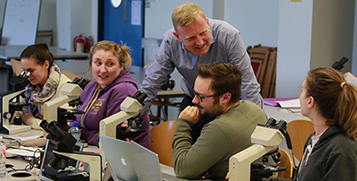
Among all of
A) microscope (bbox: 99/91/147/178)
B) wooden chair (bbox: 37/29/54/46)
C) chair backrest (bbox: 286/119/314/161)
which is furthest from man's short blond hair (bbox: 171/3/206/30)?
wooden chair (bbox: 37/29/54/46)

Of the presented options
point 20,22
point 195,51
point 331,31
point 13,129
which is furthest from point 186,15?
point 20,22

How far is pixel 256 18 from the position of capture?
7.16m

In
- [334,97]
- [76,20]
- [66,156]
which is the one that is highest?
[76,20]

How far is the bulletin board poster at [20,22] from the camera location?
963 cm

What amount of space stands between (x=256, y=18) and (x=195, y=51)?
4.64 meters

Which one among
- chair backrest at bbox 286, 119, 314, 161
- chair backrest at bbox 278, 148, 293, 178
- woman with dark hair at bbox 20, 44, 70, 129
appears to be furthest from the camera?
woman with dark hair at bbox 20, 44, 70, 129

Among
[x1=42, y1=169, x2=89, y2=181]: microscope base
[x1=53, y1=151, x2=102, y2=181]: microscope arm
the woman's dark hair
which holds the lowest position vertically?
[x1=42, y1=169, x2=89, y2=181]: microscope base

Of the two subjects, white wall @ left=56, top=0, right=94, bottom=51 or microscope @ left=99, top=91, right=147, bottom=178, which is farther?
white wall @ left=56, top=0, right=94, bottom=51

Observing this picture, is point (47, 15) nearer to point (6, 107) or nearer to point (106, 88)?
point (6, 107)

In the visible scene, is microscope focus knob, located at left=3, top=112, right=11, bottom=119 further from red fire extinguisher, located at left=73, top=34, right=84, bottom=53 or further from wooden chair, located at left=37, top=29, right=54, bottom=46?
wooden chair, located at left=37, top=29, right=54, bottom=46

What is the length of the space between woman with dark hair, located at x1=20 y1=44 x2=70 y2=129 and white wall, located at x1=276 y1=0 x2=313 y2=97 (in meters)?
2.39

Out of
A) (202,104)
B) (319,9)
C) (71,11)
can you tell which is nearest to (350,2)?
(319,9)

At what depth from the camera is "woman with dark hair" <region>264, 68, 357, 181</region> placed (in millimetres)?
1817

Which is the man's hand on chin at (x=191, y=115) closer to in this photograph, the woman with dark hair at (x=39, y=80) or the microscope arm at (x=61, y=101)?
the microscope arm at (x=61, y=101)
